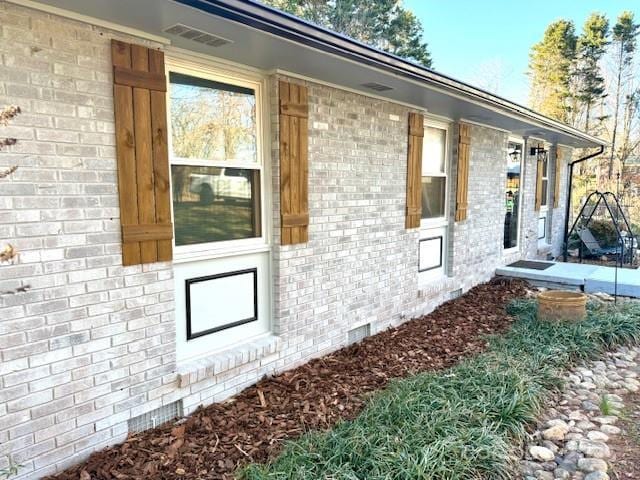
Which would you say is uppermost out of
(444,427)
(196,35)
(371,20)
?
(371,20)

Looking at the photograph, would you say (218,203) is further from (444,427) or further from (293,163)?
(444,427)

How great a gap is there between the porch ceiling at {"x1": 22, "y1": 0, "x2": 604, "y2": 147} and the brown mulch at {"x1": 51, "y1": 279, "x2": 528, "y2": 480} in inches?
105

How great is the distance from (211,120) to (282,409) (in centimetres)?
235

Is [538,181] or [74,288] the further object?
[538,181]

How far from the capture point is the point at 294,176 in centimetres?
392

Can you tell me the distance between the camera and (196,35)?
2844mm

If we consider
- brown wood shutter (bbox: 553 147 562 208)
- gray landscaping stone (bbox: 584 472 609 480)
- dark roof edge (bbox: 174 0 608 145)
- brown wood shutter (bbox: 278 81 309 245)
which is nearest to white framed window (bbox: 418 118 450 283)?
dark roof edge (bbox: 174 0 608 145)

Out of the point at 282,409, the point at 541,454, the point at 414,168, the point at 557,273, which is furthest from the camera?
the point at 557,273

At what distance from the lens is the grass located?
252cm

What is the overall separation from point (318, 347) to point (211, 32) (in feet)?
9.75

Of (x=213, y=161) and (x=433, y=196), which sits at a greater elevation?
(x=213, y=161)

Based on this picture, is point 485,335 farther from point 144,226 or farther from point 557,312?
point 144,226

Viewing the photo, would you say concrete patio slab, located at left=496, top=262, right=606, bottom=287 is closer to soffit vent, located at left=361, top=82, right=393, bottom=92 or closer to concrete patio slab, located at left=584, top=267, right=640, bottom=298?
concrete patio slab, located at left=584, top=267, right=640, bottom=298

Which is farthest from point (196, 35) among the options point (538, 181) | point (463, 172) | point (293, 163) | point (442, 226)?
point (538, 181)
